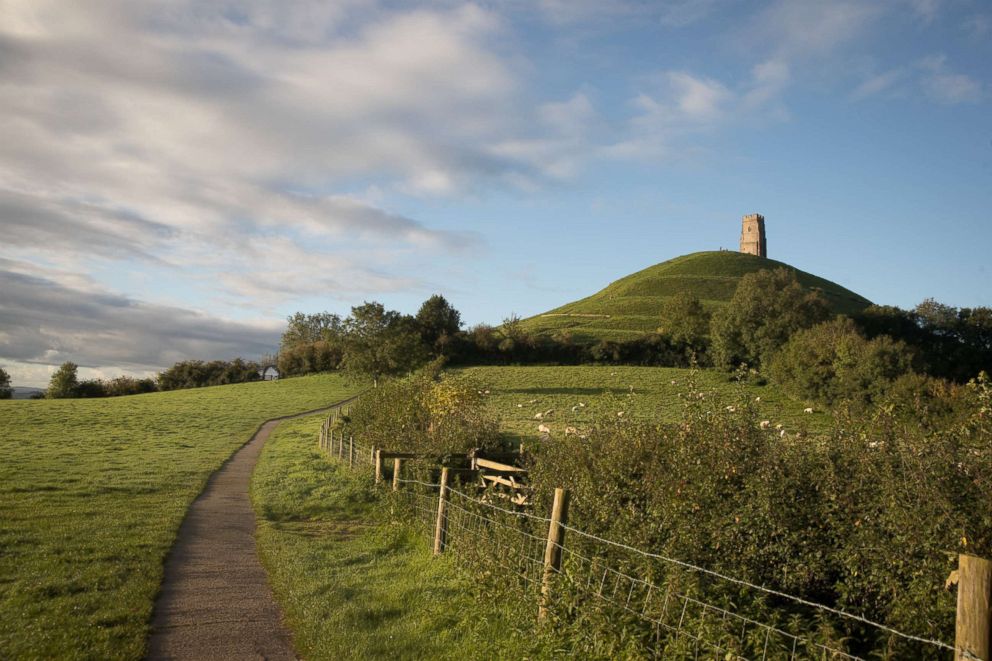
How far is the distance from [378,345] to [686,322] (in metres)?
40.7

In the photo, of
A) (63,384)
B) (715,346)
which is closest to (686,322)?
(715,346)

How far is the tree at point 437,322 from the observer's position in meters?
86.6

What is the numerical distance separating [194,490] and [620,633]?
54.0ft

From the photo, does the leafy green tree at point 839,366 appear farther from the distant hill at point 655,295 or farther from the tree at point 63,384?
the tree at point 63,384

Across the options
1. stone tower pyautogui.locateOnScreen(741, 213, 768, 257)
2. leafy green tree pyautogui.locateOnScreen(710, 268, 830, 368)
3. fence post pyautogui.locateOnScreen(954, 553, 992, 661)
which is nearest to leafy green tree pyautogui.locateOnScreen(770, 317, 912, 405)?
leafy green tree pyautogui.locateOnScreen(710, 268, 830, 368)

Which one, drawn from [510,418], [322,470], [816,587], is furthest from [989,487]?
[510,418]

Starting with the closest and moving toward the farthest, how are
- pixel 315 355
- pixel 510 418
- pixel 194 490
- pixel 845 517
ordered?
pixel 845 517 < pixel 194 490 < pixel 510 418 < pixel 315 355

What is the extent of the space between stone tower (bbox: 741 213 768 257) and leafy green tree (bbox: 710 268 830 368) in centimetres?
9730

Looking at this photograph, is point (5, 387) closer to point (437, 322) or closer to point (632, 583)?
point (437, 322)

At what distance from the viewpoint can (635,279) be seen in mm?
145125

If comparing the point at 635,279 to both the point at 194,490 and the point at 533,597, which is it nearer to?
the point at 194,490

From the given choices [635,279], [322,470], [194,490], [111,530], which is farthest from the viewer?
[635,279]

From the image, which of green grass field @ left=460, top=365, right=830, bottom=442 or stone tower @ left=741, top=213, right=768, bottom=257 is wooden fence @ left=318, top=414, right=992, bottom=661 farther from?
stone tower @ left=741, top=213, right=768, bottom=257

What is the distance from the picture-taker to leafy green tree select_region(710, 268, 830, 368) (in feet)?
240
